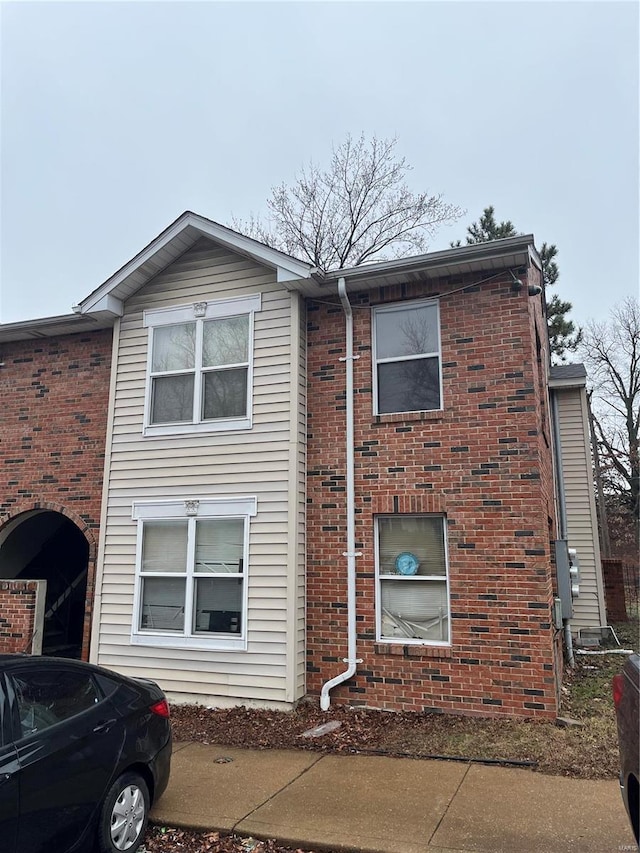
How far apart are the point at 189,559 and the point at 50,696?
445 centimetres

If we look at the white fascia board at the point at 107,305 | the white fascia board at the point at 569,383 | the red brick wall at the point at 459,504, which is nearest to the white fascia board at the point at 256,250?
the red brick wall at the point at 459,504

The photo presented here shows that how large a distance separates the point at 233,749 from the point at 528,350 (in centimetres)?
568

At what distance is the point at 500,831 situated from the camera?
4328 mm

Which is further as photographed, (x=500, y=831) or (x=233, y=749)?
(x=233, y=749)

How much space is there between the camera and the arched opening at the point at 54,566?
1066cm

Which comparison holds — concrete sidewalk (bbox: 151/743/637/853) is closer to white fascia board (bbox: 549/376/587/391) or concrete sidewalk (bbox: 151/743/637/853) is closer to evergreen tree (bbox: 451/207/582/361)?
white fascia board (bbox: 549/376/587/391)

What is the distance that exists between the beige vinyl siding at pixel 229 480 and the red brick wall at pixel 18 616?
3.40 feet

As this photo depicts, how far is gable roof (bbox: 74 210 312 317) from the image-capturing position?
852 centimetres

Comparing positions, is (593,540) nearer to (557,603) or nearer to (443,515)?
(557,603)

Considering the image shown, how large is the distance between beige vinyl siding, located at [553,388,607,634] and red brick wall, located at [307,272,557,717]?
5.40 m

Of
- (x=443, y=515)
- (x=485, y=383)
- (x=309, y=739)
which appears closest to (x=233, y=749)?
(x=309, y=739)

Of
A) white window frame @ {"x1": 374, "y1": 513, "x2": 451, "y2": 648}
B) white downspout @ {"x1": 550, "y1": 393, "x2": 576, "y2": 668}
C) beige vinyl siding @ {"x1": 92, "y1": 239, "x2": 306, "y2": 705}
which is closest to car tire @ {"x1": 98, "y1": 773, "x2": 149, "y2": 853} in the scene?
beige vinyl siding @ {"x1": 92, "y1": 239, "x2": 306, "y2": 705}

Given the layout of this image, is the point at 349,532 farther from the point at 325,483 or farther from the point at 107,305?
the point at 107,305

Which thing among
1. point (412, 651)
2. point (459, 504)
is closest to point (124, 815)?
point (412, 651)
